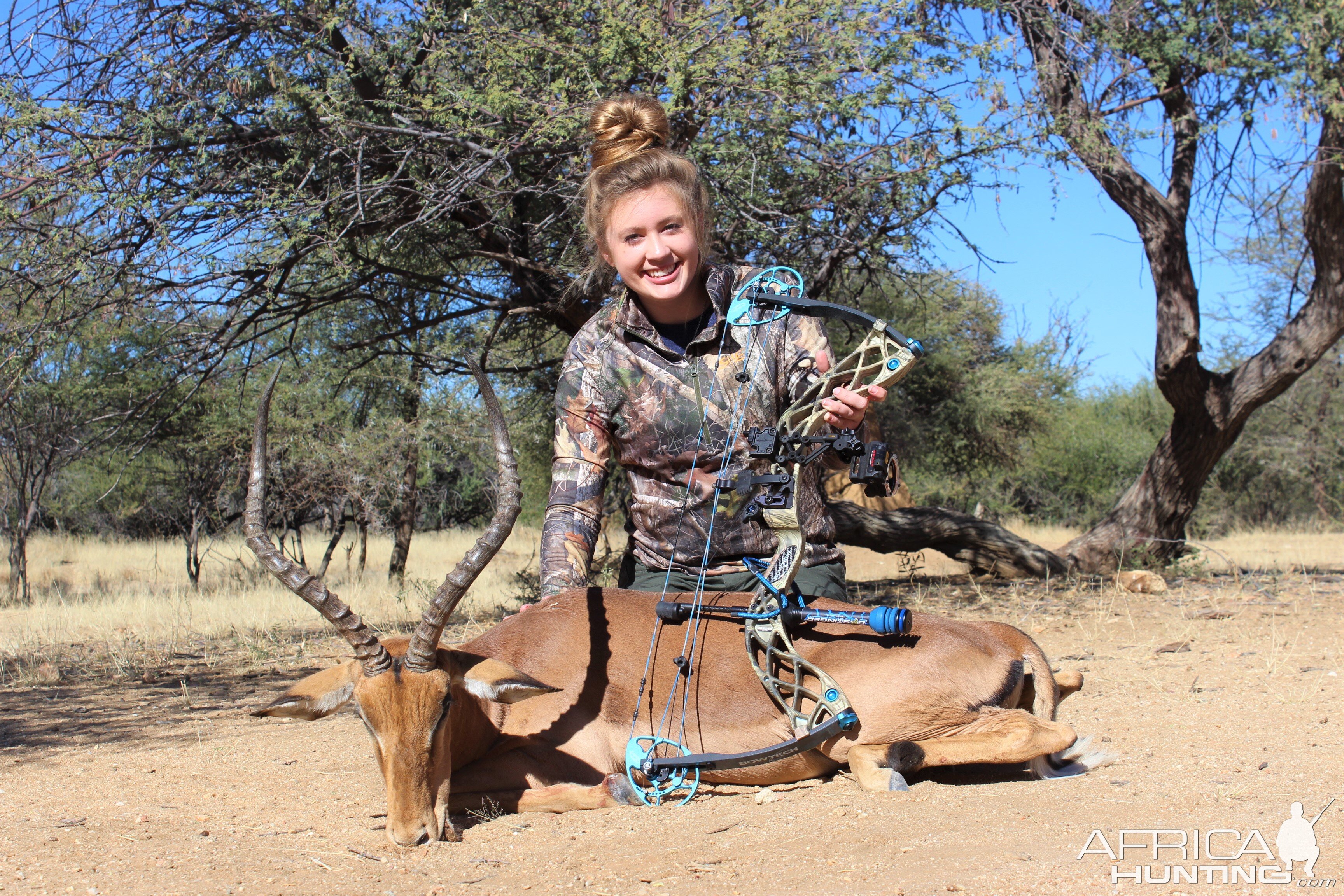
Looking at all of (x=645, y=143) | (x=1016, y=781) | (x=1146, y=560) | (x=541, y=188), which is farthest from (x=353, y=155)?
(x=1146, y=560)

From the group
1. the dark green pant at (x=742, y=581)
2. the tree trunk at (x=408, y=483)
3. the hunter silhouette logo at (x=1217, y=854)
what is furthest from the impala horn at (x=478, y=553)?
the tree trunk at (x=408, y=483)

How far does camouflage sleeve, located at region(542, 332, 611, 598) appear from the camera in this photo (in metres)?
3.91

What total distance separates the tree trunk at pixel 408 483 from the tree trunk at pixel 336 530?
68 centimetres

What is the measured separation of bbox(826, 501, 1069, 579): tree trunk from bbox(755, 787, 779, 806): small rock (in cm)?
699

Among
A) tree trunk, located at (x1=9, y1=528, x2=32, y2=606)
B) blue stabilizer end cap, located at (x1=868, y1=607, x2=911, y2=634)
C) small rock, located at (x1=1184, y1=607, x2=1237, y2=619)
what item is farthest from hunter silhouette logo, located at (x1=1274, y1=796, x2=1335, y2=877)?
tree trunk, located at (x1=9, y1=528, x2=32, y2=606)

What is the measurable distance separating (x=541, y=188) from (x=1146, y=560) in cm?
698

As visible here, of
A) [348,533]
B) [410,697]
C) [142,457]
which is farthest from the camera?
[348,533]

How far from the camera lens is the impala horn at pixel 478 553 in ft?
10.7

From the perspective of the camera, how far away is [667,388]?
392 cm

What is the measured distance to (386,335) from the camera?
8.98m

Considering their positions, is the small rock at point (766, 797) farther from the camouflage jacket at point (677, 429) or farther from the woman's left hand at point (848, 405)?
the woman's left hand at point (848, 405)

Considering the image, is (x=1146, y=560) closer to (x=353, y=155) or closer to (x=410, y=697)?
(x=353, y=155)

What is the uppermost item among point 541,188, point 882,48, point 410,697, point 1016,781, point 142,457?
point 882,48

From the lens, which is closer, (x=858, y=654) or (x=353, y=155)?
(x=858, y=654)
